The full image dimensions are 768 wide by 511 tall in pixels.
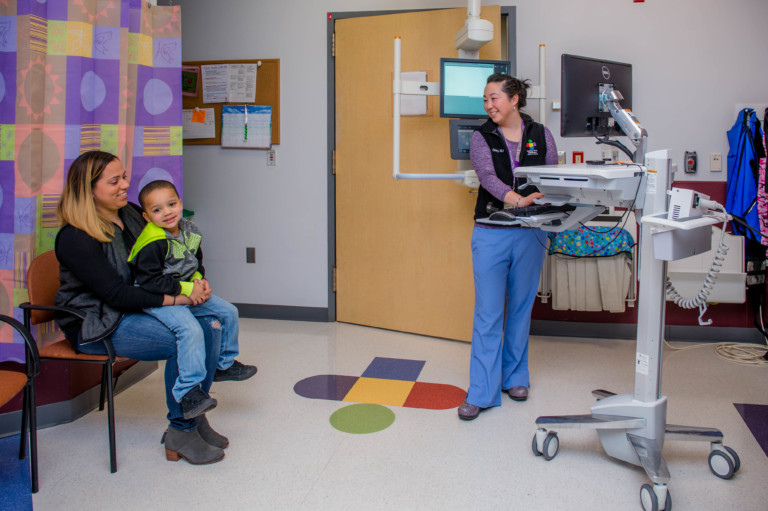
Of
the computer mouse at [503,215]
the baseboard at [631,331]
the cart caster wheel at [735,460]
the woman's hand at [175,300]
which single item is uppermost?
the computer mouse at [503,215]

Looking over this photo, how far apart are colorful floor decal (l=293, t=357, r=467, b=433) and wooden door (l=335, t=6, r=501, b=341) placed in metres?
0.66

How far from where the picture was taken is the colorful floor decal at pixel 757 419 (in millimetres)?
2443

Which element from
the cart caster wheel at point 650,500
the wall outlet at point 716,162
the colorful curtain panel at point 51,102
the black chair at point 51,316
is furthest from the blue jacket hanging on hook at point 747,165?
the black chair at point 51,316

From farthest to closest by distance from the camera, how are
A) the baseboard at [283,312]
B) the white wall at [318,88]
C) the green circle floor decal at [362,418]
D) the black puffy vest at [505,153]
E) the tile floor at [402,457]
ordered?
the baseboard at [283,312]
the white wall at [318,88]
the black puffy vest at [505,153]
the green circle floor decal at [362,418]
the tile floor at [402,457]

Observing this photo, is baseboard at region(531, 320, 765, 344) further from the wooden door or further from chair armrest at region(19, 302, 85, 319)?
chair armrest at region(19, 302, 85, 319)

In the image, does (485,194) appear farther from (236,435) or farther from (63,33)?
(63,33)

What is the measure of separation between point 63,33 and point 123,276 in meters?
0.99

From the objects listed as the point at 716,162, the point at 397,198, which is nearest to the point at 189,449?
the point at 397,198

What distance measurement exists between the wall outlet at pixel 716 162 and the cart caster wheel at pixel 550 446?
220cm

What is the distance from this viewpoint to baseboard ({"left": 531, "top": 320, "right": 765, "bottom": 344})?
12.4 ft

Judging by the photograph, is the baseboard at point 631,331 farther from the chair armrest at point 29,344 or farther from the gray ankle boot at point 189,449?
the chair armrest at point 29,344

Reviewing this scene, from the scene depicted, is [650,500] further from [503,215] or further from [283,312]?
[283,312]

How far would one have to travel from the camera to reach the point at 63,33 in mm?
2480

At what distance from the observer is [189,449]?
2.29 m
